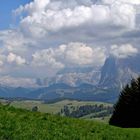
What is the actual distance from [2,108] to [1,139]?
10821mm

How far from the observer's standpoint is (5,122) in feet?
83.7

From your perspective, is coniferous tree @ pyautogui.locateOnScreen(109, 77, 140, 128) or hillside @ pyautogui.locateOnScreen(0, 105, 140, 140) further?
coniferous tree @ pyautogui.locateOnScreen(109, 77, 140, 128)

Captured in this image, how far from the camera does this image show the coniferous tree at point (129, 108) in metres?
97.1

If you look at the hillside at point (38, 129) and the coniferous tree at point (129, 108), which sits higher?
the coniferous tree at point (129, 108)

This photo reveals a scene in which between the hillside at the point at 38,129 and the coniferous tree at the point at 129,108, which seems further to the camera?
the coniferous tree at the point at 129,108

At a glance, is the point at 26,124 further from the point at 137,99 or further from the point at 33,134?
the point at 137,99

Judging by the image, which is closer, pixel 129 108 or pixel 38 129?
pixel 38 129

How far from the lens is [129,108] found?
100 metres

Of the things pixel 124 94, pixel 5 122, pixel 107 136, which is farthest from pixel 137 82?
pixel 5 122

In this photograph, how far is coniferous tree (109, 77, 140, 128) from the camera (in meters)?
97.1

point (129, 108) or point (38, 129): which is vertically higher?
point (129, 108)

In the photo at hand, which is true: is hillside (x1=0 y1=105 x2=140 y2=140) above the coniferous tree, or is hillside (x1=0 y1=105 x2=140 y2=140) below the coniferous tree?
below

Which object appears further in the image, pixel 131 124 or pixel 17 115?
pixel 131 124

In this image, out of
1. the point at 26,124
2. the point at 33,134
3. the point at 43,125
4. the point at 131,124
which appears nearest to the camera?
the point at 33,134
